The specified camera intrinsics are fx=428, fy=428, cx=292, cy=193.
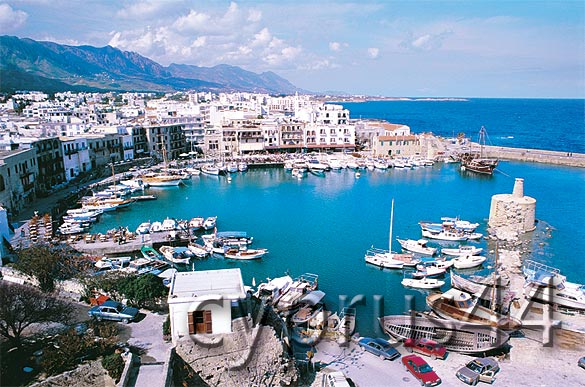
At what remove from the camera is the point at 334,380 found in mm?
11945

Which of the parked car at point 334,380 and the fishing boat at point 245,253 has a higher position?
the parked car at point 334,380

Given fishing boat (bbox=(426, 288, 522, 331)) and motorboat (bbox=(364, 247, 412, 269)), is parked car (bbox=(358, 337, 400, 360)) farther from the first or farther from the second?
motorboat (bbox=(364, 247, 412, 269))

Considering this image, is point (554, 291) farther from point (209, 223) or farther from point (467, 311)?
point (209, 223)

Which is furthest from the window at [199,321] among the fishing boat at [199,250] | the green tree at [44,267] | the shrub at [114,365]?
the fishing boat at [199,250]

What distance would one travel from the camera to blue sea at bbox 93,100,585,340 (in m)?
22.5

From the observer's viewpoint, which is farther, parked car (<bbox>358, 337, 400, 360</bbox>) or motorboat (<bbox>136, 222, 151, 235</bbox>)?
motorboat (<bbox>136, 222, 151, 235</bbox>)

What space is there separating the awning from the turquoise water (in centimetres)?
84

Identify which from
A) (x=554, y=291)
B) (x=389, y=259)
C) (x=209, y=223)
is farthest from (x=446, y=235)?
(x=209, y=223)

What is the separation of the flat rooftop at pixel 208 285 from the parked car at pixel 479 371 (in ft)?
23.8

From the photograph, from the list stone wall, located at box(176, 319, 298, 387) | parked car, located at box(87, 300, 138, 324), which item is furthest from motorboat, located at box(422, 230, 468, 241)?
parked car, located at box(87, 300, 138, 324)

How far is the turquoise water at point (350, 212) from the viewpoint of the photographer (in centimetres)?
2269

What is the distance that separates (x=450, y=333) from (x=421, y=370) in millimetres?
2553

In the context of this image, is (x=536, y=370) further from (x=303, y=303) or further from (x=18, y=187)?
(x=18, y=187)

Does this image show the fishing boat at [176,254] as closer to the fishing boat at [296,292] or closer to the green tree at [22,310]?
the fishing boat at [296,292]
